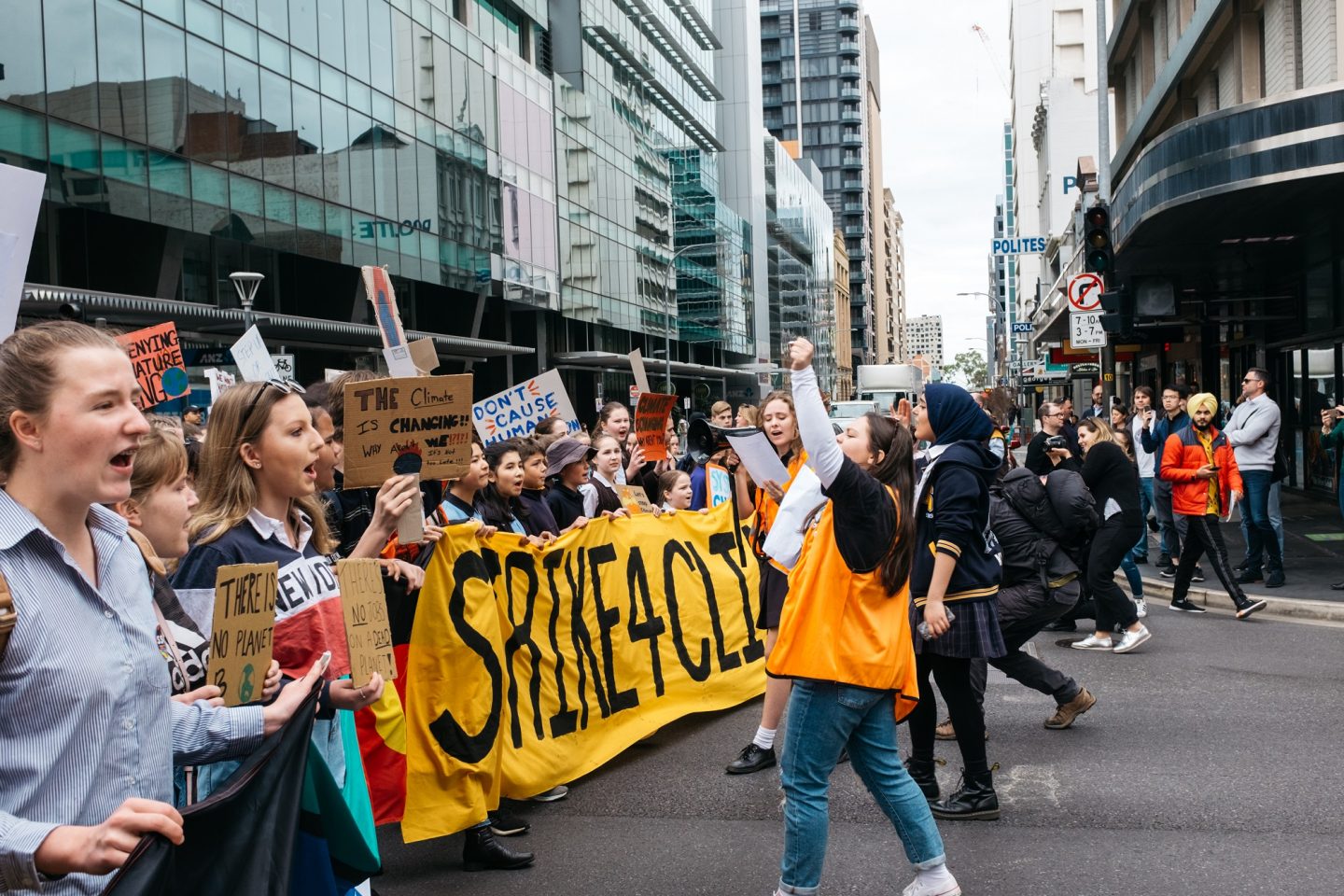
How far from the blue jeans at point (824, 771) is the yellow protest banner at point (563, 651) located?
1.60 meters

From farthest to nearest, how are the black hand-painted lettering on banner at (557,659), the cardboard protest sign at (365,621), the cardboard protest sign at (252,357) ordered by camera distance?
the cardboard protest sign at (252,357) < the black hand-painted lettering on banner at (557,659) < the cardboard protest sign at (365,621)

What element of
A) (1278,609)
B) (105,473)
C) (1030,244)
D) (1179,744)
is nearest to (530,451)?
(1179,744)

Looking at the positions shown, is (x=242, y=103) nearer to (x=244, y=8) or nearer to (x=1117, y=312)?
(x=244, y=8)

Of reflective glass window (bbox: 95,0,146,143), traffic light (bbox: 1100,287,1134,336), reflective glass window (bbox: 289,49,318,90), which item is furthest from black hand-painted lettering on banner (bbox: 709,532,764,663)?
reflective glass window (bbox: 289,49,318,90)

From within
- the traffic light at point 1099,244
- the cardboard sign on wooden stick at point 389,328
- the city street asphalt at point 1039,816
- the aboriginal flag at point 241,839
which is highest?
the traffic light at point 1099,244

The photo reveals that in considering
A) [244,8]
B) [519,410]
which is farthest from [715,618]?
[244,8]

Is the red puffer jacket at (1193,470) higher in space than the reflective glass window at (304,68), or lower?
lower

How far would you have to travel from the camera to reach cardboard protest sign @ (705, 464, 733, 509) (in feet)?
29.5

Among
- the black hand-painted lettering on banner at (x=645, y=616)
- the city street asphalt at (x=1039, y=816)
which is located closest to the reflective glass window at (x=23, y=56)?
the black hand-painted lettering on banner at (x=645, y=616)

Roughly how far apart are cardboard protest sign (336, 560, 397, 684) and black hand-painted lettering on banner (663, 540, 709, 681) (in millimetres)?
4088

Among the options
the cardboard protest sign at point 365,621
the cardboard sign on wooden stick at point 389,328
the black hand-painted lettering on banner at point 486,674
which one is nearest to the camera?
the cardboard protest sign at point 365,621

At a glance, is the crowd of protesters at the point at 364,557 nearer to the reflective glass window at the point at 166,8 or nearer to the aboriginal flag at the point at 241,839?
the aboriginal flag at the point at 241,839

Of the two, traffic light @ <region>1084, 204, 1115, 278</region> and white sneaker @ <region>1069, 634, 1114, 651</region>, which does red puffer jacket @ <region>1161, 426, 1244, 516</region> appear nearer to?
white sneaker @ <region>1069, 634, 1114, 651</region>

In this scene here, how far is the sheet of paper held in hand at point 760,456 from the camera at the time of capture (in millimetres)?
5566
